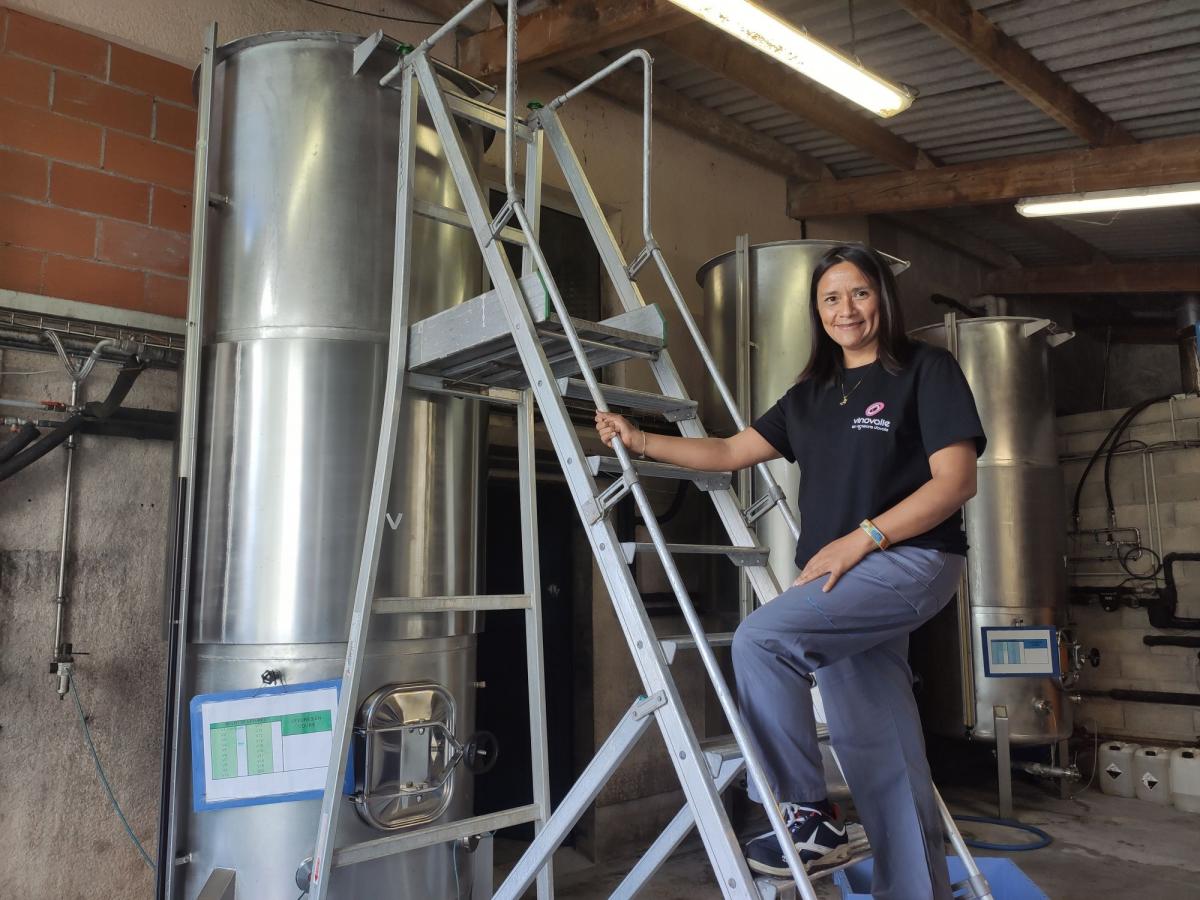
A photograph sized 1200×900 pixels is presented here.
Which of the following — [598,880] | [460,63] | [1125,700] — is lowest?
[598,880]

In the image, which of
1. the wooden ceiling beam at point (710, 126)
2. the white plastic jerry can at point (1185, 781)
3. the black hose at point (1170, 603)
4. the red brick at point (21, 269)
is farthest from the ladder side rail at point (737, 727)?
the black hose at point (1170, 603)

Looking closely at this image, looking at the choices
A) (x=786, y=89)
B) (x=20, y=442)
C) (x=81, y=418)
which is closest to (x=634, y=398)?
(x=81, y=418)

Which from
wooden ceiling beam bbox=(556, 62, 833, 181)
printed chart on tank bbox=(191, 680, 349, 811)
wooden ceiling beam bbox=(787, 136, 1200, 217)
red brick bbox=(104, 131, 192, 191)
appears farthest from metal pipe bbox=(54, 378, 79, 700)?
wooden ceiling beam bbox=(787, 136, 1200, 217)

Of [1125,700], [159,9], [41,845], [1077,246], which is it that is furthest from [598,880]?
[1077,246]

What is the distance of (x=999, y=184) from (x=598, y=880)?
4.75 m

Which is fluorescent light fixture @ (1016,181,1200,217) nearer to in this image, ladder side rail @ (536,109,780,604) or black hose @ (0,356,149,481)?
ladder side rail @ (536,109,780,604)

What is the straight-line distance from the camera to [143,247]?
334 centimetres

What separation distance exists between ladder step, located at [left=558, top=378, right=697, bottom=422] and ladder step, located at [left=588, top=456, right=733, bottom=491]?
18cm

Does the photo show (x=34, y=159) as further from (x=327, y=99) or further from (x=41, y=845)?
(x=41, y=845)

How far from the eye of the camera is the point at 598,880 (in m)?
4.31

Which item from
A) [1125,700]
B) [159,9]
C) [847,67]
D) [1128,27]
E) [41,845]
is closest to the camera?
[41,845]

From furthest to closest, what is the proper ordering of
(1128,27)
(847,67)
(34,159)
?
(1128,27) < (847,67) < (34,159)

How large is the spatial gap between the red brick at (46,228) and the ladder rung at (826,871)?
9.64 feet

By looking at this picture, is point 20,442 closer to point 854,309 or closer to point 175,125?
point 175,125
